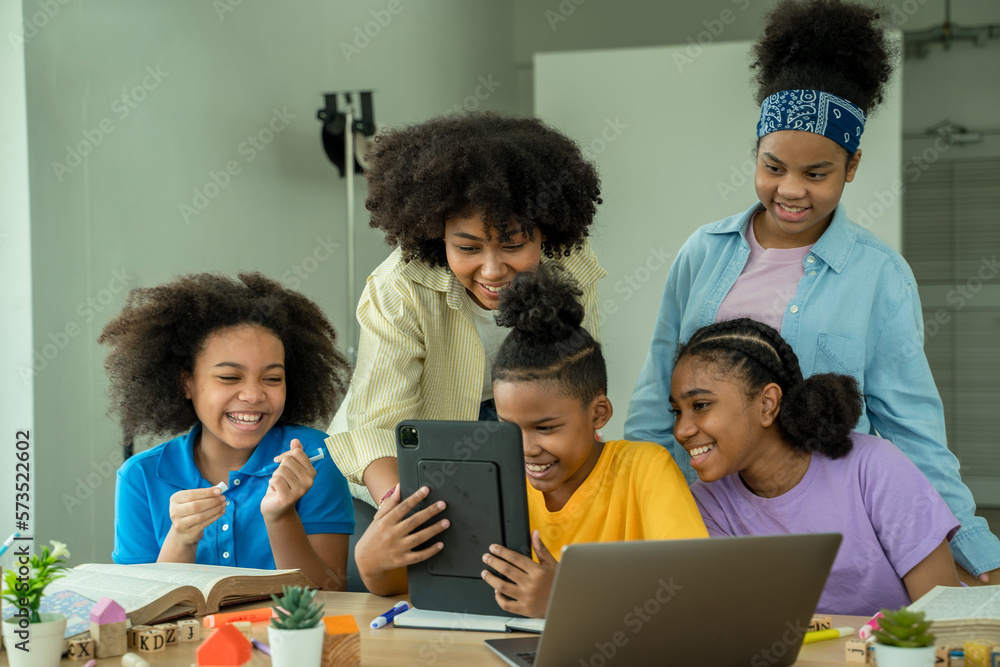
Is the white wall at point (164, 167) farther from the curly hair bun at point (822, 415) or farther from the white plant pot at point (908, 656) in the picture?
the white plant pot at point (908, 656)

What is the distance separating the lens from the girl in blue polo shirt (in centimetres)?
178

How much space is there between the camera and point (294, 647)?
946mm

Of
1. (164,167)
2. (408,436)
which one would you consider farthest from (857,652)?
(164,167)

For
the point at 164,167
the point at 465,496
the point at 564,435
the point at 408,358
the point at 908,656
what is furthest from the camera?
the point at 164,167

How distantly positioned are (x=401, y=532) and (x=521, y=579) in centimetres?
18

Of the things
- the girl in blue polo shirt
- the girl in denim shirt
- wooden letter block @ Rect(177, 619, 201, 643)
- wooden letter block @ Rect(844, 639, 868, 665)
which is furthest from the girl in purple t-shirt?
wooden letter block @ Rect(177, 619, 201, 643)

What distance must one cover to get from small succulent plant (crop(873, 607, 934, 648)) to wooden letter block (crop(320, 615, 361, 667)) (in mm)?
555

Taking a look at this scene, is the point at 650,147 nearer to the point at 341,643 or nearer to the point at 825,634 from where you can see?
the point at 825,634

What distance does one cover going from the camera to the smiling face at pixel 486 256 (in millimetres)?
1608

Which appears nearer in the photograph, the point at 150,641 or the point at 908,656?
the point at 908,656

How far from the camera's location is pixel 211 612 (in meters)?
1.27

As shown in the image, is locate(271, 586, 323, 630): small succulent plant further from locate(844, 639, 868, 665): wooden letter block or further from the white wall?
the white wall

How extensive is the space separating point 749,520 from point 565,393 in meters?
0.42

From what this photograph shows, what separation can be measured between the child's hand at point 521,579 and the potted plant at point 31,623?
0.51 meters
